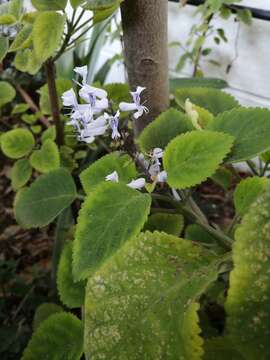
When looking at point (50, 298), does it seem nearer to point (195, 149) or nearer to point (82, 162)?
point (82, 162)

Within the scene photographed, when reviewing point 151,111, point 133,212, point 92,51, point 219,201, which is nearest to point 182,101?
point 151,111

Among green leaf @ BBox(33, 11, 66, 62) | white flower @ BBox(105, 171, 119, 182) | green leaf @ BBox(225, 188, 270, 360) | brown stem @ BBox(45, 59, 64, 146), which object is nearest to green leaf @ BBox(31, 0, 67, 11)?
green leaf @ BBox(33, 11, 66, 62)

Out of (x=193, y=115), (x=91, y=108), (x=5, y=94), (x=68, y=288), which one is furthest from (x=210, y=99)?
(x=5, y=94)

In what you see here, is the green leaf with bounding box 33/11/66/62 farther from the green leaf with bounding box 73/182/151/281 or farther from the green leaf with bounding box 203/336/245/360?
the green leaf with bounding box 203/336/245/360

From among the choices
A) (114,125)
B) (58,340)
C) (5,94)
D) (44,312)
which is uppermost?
(114,125)

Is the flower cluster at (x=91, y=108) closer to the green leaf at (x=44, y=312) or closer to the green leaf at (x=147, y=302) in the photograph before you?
the green leaf at (x=147, y=302)

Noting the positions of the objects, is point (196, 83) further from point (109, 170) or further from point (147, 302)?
point (147, 302)
